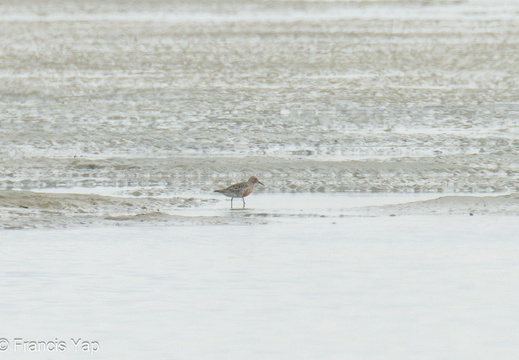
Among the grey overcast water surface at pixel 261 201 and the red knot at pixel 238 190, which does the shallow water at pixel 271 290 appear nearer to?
the grey overcast water surface at pixel 261 201

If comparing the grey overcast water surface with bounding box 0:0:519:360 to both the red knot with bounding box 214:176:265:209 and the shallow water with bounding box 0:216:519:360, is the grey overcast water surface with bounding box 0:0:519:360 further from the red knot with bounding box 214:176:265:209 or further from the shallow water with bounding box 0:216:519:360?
the red knot with bounding box 214:176:265:209

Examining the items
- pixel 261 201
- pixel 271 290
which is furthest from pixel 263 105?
pixel 271 290

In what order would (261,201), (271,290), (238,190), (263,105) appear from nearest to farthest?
(271,290) < (238,190) < (261,201) < (263,105)

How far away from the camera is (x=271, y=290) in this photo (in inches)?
349

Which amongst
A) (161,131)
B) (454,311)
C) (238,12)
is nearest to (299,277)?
(454,311)

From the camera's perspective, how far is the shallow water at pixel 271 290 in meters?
7.45

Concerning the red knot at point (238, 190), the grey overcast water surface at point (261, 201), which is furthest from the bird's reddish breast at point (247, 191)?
the grey overcast water surface at point (261, 201)

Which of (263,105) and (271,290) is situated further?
(263,105)

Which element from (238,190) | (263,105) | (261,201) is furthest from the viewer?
(263,105)

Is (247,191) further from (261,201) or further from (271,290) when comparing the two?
(271,290)

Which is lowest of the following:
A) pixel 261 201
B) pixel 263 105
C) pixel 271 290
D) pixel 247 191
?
pixel 271 290

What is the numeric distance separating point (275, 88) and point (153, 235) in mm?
12594

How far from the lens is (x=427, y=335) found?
7.59 m

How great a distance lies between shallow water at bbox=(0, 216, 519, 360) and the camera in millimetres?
7449
